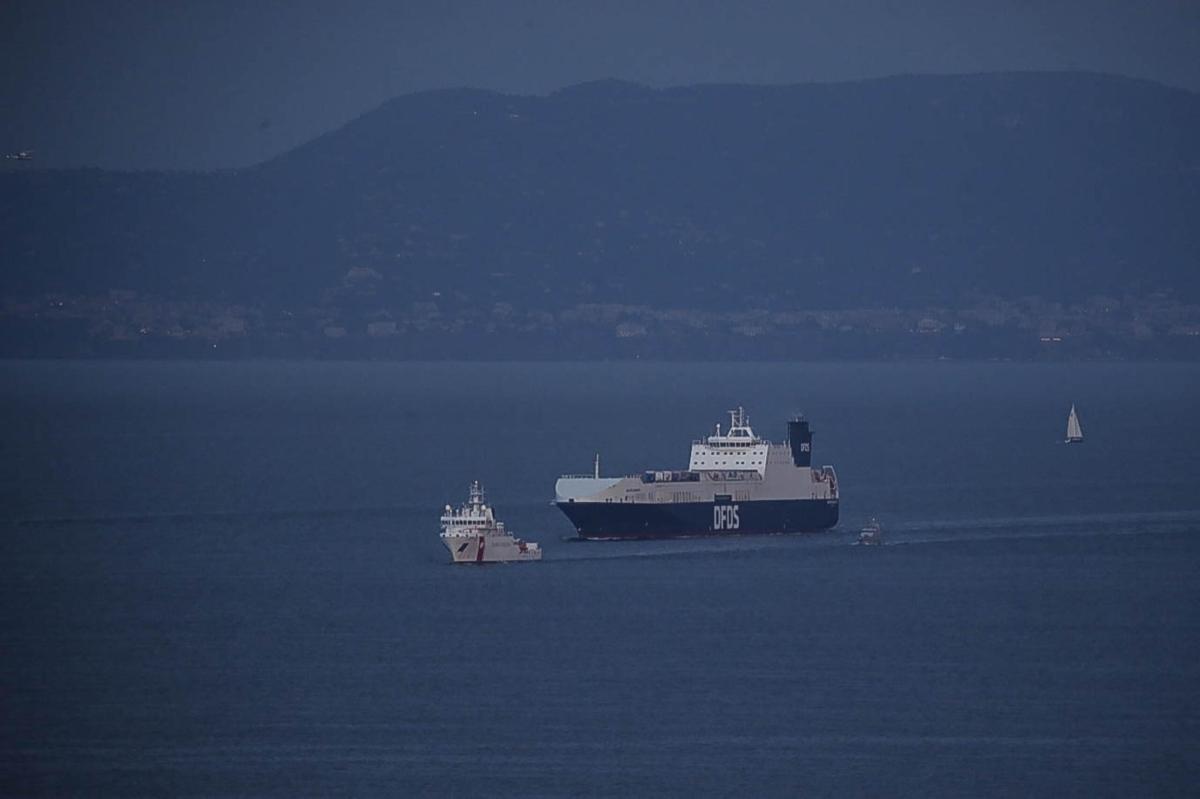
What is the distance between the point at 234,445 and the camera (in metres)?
→ 164

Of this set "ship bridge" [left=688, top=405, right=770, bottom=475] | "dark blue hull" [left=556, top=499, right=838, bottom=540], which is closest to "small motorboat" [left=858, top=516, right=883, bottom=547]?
"dark blue hull" [left=556, top=499, right=838, bottom=540]

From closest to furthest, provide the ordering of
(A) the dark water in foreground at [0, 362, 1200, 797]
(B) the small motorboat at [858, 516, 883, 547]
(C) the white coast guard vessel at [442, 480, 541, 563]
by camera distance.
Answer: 1. (A) the dark water in foreground at [0, 362, 1200, 797]
2. (C) the white coast guard vessel at [442, 480, 541, 563]
3. (B) the small motorboat at [858, 516, 883, 547]

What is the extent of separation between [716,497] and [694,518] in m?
1.31

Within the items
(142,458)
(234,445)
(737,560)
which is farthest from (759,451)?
(234,445)

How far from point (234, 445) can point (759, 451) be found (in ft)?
267

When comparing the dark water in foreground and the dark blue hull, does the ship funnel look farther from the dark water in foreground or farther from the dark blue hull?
the dark water in foreground

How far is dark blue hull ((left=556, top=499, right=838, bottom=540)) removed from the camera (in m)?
87.9

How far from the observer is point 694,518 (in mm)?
89062

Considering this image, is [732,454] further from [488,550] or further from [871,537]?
[488,550]

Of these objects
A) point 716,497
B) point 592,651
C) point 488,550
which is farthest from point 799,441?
point 592,651

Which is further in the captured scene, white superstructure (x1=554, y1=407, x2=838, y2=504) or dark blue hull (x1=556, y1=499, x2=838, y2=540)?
dark blue hull (x1=556, y1=499, x2=838, y2=540)

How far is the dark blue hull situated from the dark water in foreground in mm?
1393

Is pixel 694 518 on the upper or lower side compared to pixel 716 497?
lower

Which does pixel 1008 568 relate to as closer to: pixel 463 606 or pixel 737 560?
pixel 737 560
